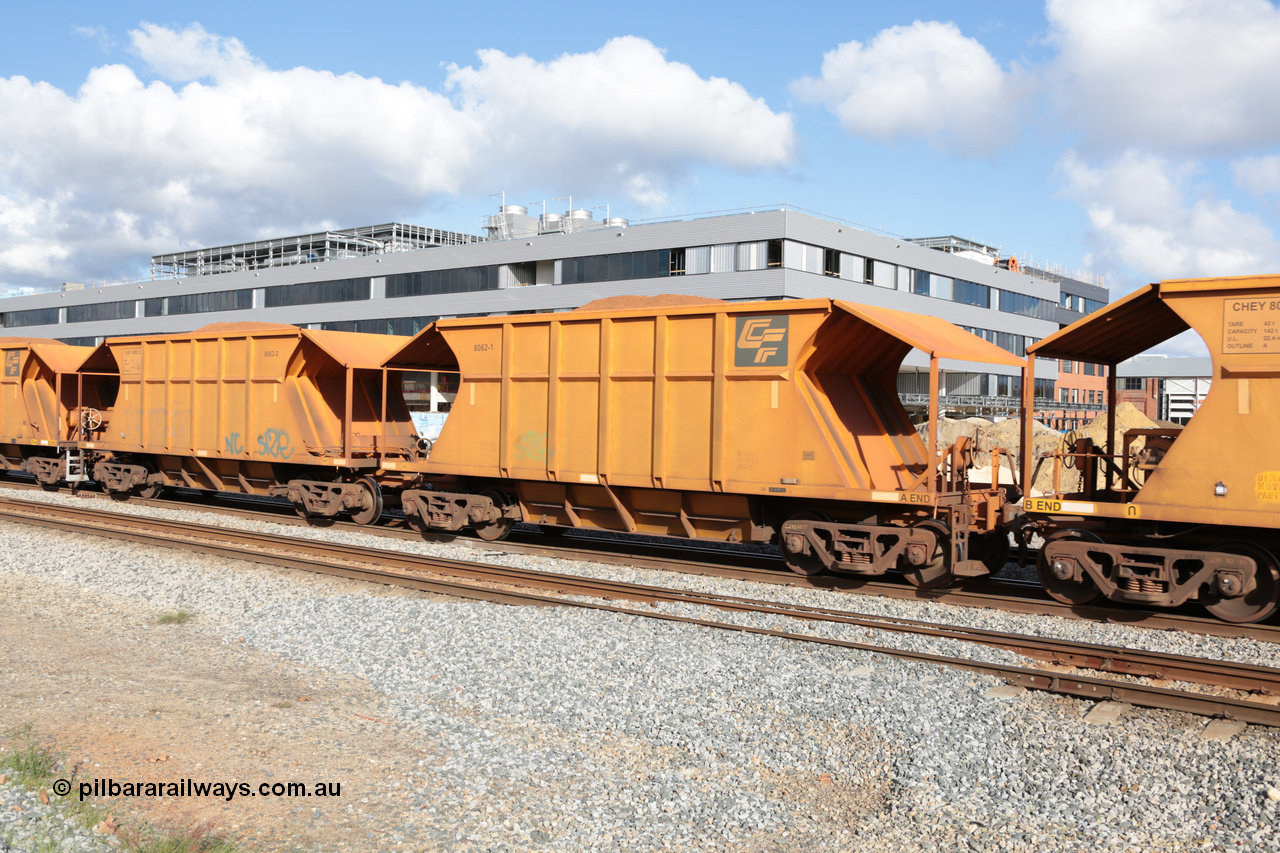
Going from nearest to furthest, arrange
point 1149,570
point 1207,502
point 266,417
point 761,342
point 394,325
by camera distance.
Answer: point 1207,502 < point 1149,570 < point 761,342 < point 266,417 < point 394,325

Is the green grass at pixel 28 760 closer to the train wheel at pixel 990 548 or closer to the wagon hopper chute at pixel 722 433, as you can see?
the wagon hopper chute at pixel 722 433

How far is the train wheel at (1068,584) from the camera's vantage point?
1008 cm

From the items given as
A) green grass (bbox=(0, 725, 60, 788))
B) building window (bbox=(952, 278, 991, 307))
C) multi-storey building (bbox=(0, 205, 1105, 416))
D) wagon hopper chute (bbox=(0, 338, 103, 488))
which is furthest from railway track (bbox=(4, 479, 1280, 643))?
building window (bbox=(952, 278, 991, 307))

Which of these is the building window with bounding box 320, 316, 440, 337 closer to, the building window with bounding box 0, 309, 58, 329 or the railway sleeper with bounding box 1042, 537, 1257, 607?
the building window with bounding box 0, 309, 58, 329

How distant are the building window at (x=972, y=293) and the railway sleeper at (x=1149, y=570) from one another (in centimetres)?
4836

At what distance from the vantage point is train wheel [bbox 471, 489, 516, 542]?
1475cm

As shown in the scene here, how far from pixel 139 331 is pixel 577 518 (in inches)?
2837

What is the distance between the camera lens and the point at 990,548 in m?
11.6

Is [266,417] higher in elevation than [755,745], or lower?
higher

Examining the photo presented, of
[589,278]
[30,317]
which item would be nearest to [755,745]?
[589,278]

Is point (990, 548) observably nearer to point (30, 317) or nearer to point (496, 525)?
point (496, 525)

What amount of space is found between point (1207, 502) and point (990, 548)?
280 cm

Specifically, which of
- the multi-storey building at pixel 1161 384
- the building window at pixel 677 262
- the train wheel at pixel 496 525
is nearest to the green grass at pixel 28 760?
the train wheel at pixel 496 525

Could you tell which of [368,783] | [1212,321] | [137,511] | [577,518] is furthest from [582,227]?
[368,783]
